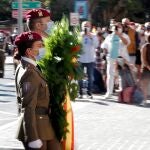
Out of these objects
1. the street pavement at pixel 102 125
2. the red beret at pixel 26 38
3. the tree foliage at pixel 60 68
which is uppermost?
the red beret at pixel 26 38

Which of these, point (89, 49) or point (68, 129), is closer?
point (68, 129)

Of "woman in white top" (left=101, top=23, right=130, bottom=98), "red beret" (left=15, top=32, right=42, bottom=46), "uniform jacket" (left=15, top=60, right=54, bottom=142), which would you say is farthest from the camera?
"woman in white top" (left=101, top=23, right=130, bottom=98)

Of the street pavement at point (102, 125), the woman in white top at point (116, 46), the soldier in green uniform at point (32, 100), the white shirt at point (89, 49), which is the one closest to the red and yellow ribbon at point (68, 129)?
the soldier in green uniform at point (32, 100)

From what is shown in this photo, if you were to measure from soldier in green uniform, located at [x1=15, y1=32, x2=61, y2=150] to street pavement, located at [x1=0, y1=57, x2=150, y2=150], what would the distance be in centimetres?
318

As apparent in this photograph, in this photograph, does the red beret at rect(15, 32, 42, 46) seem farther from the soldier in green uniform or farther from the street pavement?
the street pavement

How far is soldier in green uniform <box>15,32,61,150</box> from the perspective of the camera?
4918 millimetres

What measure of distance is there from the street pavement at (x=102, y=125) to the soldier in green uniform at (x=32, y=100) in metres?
3.18

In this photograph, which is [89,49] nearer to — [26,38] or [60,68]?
[60,68]

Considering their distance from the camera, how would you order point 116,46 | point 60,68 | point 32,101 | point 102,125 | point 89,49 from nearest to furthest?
1. point 32,101
2. point 60,68
3. point 102,125
4. point 116,46
5. point 89,49

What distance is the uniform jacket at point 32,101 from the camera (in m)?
4.91

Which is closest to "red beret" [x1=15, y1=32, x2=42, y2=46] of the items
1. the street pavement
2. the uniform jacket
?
the uniform jacket

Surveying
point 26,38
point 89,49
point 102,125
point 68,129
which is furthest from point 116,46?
point 26,38

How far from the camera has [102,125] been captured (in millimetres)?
10328

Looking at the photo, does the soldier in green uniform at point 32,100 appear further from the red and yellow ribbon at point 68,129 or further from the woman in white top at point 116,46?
the woman in white top at point 116,46
